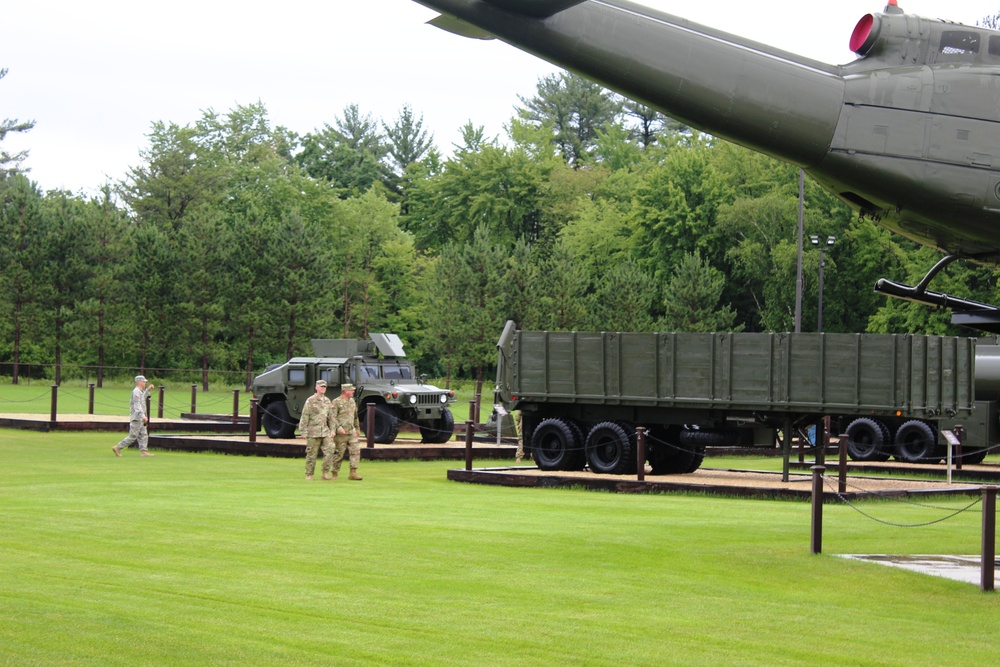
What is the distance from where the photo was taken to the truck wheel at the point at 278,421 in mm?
29672

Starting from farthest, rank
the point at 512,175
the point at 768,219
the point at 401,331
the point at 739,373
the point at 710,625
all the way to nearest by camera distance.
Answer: the point at 512,175 < the point at 401,331 < the point at 768,219 < the point at 739,373 < the point at 710,625

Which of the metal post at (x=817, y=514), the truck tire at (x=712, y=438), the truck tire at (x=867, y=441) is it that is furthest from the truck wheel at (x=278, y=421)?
the metal post at (x=817, y=514)

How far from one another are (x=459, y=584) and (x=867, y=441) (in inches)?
752

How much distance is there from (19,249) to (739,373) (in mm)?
46994

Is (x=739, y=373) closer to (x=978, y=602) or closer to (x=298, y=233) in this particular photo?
(x=978, y=602)

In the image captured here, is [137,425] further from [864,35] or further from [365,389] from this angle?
[864,35]

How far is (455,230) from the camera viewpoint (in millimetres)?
80562

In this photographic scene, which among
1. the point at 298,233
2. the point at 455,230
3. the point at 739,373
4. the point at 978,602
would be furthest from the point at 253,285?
the point at 978,602

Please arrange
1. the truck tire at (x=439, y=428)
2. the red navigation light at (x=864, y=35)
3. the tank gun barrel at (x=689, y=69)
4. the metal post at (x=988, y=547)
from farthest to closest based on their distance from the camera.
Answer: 1. the truck tire at (x=439, y=428)
2. the metal post at (x=988, y=547)
3. the red navigation light at (x=864, y=35)
4. the tank gun barrel at (x=689, y=69)

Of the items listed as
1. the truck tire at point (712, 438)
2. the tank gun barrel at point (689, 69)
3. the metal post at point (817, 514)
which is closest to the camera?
the tank gun barrel at point (689, 69)

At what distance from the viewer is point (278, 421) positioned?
29.8 m

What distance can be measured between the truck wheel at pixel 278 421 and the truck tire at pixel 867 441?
483 inches

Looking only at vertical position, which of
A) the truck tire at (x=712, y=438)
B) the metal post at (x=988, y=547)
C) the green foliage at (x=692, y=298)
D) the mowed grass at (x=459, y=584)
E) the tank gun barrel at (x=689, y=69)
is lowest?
the mowed grass at (x=459, y=584)

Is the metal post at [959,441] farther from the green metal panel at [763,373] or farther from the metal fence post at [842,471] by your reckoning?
the metal fence post at [842,471]
